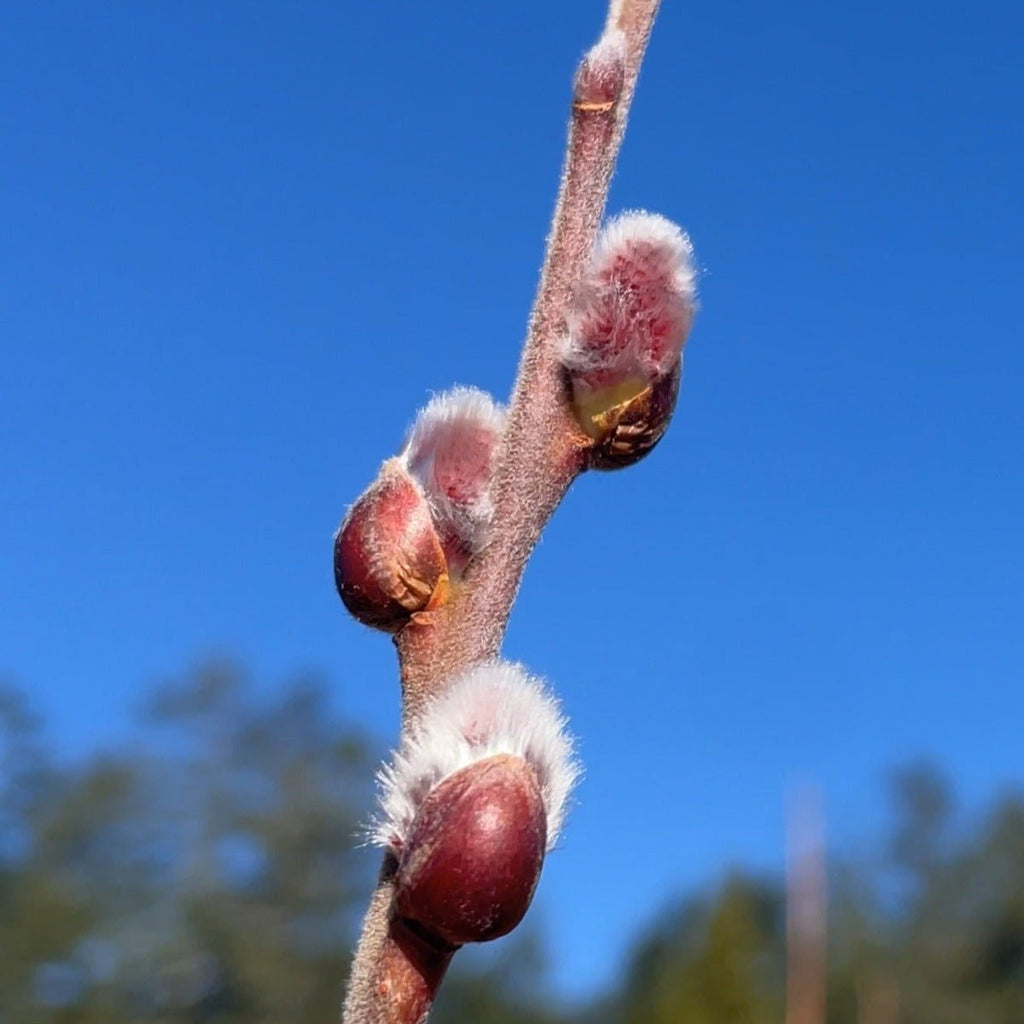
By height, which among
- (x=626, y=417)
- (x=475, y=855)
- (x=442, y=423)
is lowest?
(x=475, y=855)

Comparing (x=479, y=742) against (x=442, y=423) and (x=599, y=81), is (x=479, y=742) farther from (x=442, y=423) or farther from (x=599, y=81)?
(x=599, y=81)

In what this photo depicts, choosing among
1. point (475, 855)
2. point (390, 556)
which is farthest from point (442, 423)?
point (475, 855)

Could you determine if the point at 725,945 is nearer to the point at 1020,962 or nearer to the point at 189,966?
the point at 189,966

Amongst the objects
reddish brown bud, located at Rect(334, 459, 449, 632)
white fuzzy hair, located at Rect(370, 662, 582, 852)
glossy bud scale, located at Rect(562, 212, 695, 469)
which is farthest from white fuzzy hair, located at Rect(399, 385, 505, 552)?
white fuzzy hair, located at Rect(370, 662, 582, 852)

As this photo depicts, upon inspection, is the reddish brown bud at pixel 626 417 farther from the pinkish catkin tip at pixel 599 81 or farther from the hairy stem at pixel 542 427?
the pinkish catkin tip at pixel 599 81

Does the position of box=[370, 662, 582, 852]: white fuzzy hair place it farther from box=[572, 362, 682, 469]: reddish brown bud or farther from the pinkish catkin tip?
the pinkish catkin tip

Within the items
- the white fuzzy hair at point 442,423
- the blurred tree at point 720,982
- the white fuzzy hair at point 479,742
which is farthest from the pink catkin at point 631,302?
the blurred tree at point 720,982

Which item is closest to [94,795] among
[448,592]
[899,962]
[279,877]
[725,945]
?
[279,877]
